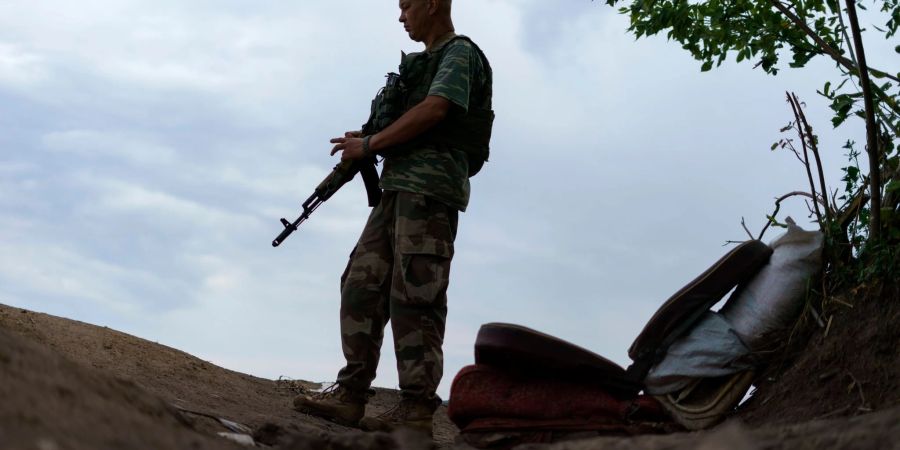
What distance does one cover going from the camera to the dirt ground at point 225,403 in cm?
214

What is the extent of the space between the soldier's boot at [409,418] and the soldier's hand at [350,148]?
1280 millimetres

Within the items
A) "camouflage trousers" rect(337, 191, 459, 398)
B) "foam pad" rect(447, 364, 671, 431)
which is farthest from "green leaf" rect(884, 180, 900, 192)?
"camouflage trousers" rect(337, 191, 459, 398)

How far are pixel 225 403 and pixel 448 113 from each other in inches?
95.0

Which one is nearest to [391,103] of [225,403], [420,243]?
[420,243]

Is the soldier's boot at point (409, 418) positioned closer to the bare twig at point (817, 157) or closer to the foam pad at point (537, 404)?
the foam pad at point (537, 404)

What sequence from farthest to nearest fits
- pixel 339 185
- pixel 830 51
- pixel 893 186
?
pixel 339 185, pixel 830 51, pixel 893 186

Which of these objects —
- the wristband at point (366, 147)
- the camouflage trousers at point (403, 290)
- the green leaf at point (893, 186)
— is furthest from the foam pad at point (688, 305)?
the wristband at point (366, 147)

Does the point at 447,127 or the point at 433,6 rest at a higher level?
the point at 433,6

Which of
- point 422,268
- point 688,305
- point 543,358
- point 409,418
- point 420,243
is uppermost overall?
point 420,243

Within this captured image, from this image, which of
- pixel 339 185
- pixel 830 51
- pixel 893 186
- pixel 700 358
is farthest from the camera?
pixel 339 185

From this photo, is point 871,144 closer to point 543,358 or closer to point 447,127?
point 543,358

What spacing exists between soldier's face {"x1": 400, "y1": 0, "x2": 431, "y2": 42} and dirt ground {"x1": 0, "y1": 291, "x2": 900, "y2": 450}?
212cm

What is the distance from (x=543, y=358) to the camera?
13.4 ft

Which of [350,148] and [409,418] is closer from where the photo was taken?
[409,418]
